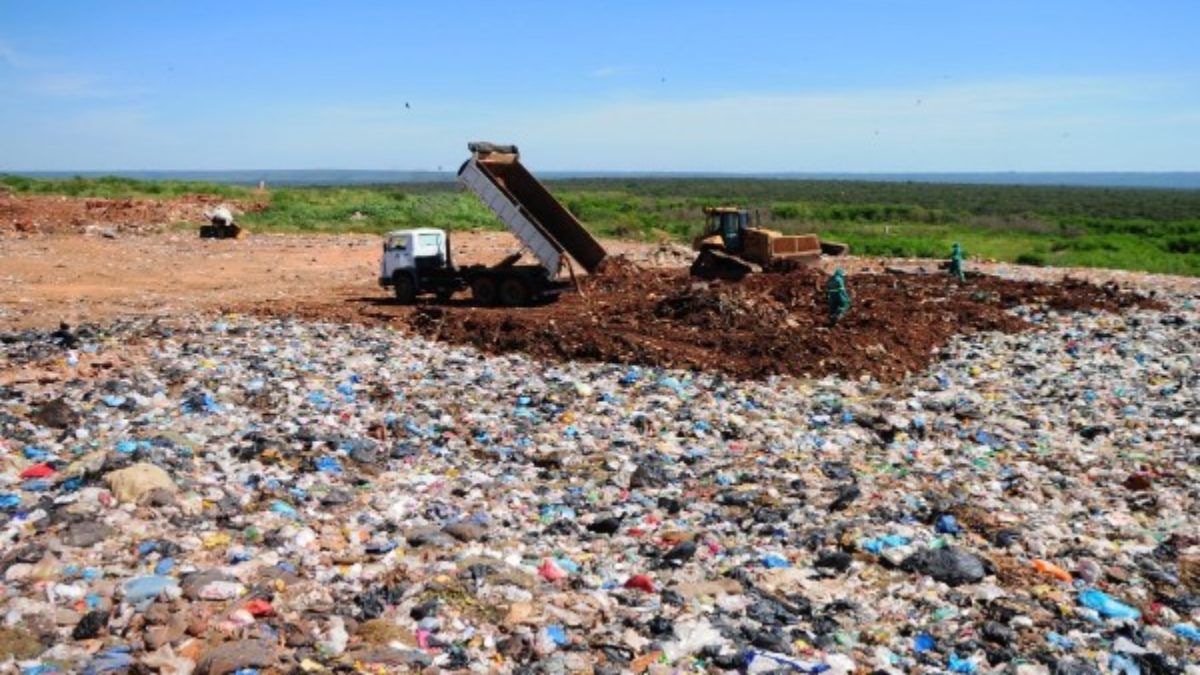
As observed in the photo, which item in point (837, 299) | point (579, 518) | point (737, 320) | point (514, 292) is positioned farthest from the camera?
point (514, 292)

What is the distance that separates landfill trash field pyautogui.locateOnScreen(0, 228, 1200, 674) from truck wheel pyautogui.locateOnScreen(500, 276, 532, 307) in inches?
64.4

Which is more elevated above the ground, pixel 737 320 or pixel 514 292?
pixel 514 292

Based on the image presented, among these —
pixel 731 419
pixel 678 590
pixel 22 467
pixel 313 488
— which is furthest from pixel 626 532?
pixel 22 467

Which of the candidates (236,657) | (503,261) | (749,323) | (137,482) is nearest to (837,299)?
(749,323)

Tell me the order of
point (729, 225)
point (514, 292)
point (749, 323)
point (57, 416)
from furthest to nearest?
point (729, 225), point (514, 292), point (749, 323), point (57, 416)

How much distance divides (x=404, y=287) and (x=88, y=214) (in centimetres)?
1891

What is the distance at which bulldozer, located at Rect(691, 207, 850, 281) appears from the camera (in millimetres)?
17234

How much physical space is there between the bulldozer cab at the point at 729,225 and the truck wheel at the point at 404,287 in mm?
5856

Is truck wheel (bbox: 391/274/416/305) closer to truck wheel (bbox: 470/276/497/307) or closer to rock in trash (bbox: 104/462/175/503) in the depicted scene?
truck wheel (bbox: 470/276/497/307)

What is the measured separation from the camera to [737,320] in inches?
517

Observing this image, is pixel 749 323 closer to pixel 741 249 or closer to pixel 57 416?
pixel 741 249

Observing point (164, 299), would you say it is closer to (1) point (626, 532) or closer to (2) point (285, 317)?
(2) point (285, 317)

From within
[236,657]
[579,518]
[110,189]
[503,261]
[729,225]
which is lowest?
[579,518]

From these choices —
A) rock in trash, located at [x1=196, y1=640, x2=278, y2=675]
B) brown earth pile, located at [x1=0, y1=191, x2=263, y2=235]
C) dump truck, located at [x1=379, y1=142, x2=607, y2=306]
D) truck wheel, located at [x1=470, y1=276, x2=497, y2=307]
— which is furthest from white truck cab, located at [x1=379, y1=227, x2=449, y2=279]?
brown earth pile, located at [x1=0, y1=191, x2=263, y2=235]
